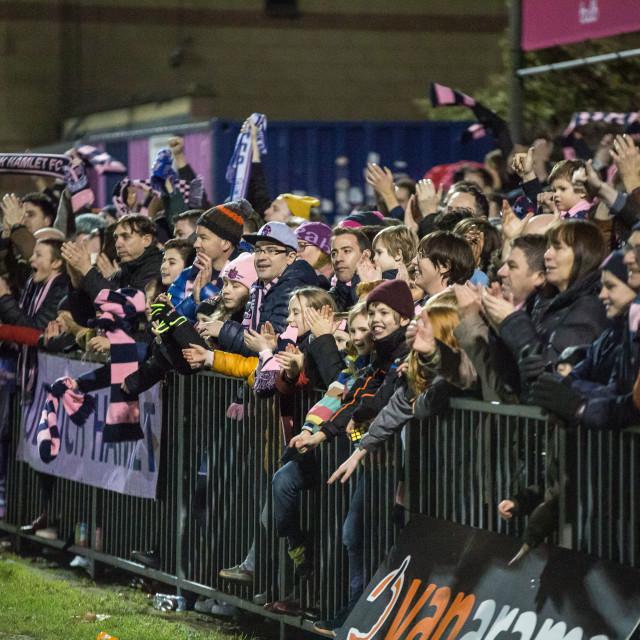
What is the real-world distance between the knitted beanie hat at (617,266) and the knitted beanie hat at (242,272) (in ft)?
10.8

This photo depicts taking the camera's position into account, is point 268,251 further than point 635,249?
Yes

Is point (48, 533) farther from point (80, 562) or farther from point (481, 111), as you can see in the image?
point (481, 111)

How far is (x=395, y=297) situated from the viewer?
6922 millimetres

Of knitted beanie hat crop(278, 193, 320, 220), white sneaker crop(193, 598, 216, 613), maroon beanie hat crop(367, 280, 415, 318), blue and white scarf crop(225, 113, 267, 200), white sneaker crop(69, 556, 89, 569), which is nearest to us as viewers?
maroon beanie hat crop(367, 280, 415, 318)

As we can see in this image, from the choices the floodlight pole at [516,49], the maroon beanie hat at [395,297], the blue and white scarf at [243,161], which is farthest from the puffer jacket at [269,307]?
the floodlight pole at [516,49]

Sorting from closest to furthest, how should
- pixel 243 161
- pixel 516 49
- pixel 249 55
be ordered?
pixel 243 161, pixel 516 49, pixel 249 55

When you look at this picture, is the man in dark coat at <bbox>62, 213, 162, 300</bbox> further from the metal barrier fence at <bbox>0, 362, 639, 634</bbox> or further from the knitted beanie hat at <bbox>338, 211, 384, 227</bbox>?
the knitted beanie hat at <bbox>338, 211, 384, 227</bbox>

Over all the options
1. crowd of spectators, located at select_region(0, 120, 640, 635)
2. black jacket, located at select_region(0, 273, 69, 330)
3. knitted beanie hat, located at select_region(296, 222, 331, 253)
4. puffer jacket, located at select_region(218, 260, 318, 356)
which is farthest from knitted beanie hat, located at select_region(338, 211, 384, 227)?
black jacket, located at select_region(0, 273, 69, 330)

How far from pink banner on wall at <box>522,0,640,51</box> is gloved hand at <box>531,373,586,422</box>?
26.2 ft

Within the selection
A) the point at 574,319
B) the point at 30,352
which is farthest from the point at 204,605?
the point at 574,319

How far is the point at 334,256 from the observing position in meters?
8.73

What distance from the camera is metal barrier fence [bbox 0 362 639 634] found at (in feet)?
18.9

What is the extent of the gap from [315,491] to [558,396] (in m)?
2.29

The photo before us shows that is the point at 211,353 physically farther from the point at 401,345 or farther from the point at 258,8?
the point at 258,8
